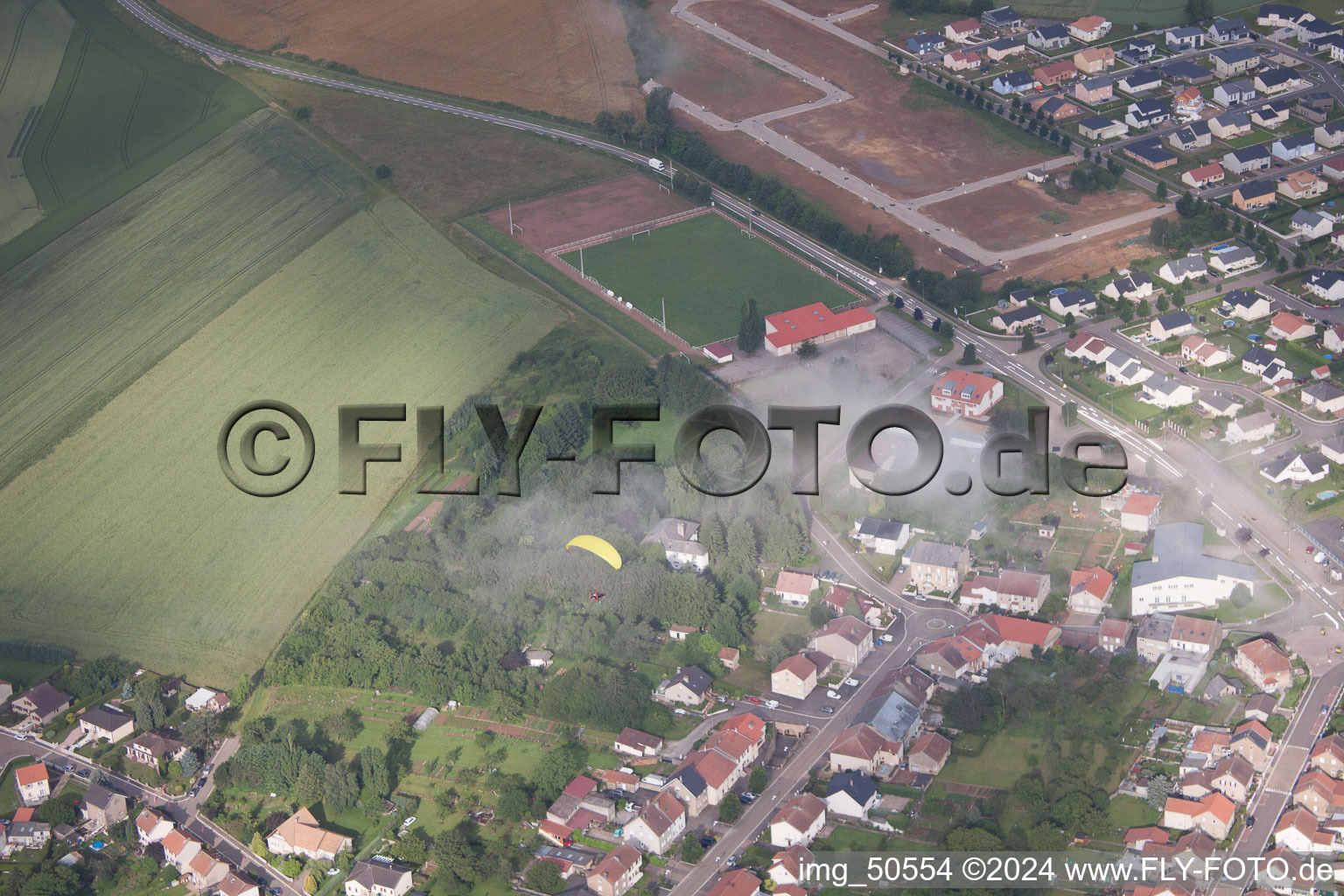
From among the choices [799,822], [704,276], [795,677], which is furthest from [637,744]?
[704,276]

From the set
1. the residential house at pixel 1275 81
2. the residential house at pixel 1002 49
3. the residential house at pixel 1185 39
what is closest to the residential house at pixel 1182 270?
the residential house at pixel 1275 81

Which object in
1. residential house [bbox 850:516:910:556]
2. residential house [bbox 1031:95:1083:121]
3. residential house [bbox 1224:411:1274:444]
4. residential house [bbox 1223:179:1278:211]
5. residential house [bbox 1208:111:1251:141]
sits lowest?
residential house [bbox 850:516:910:556]

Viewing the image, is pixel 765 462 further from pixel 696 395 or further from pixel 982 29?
pixel 982 29

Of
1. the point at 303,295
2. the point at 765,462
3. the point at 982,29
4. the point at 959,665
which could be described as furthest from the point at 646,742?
the point at 982,29

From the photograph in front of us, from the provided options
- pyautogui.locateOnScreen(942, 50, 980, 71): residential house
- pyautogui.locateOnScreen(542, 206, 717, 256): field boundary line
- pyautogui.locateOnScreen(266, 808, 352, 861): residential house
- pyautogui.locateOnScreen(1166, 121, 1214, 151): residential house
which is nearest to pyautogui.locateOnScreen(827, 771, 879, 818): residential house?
pyautogui.locateOnScreen(266, 808, 352, 861): residential house

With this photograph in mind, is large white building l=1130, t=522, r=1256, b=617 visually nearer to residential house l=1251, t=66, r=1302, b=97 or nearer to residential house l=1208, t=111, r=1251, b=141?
residential house l=1208, t=111, r=1251, b=141

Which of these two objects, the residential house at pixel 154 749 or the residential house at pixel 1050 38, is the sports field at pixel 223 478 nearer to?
the residential house at pixel 154 749
